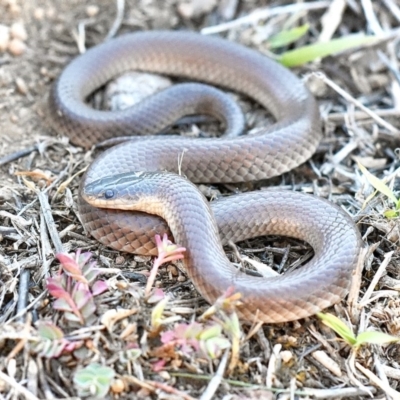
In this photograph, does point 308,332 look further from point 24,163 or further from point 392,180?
point 24,163

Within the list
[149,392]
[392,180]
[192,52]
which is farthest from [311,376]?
[192,52]

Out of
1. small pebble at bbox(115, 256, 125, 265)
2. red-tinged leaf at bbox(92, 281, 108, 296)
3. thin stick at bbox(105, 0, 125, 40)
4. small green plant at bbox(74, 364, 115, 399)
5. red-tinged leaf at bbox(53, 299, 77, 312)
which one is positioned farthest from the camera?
thin stick at bbox(105, 0, 125, 40)

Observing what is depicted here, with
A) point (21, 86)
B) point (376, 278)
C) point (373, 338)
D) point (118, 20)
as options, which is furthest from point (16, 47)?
point (373, 338)

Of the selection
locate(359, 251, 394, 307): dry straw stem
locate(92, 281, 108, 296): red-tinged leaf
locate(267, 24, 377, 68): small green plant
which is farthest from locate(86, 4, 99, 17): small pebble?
locate(359, 251, 394, 307): dry straw stem

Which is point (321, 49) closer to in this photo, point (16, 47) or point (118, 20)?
point (118, 20)

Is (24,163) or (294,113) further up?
(294,113)

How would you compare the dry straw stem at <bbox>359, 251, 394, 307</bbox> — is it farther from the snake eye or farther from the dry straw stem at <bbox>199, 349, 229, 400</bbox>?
Answer: the snake eye

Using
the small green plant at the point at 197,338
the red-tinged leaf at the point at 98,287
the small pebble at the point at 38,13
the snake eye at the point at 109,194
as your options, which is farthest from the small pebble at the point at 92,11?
the small green plant at the point at 197,338
